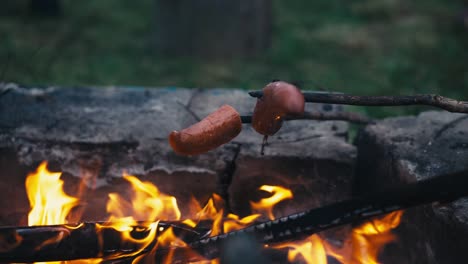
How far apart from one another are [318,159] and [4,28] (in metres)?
4.82

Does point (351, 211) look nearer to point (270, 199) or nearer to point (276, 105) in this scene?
point (276, 105)

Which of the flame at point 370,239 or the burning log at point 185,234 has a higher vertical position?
the burning log at point 185,234

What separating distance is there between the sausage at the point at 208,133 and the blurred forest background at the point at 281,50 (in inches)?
91.3

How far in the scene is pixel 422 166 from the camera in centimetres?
202

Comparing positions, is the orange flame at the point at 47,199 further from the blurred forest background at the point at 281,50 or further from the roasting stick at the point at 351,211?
the blurred forest background at the point at 281,50

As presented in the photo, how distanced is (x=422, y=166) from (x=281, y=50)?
3.51 m

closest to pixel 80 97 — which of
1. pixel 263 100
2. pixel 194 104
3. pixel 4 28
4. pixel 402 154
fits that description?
pixel 194 104

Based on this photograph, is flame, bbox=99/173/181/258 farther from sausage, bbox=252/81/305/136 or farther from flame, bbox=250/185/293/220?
sausage, bbox=252/81/305/136

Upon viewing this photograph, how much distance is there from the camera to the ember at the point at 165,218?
6.30 ft

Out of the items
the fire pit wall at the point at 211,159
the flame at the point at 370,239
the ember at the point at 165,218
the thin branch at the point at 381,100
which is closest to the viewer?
the thin branch at the point at 381,100

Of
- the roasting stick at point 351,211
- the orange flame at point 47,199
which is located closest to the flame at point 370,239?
the roasting stick at point 351,211

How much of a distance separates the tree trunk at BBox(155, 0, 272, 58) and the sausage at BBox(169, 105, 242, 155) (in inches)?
134

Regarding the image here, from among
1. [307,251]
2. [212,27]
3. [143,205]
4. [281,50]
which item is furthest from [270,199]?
[281,50]

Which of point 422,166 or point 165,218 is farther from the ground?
point 422,166
